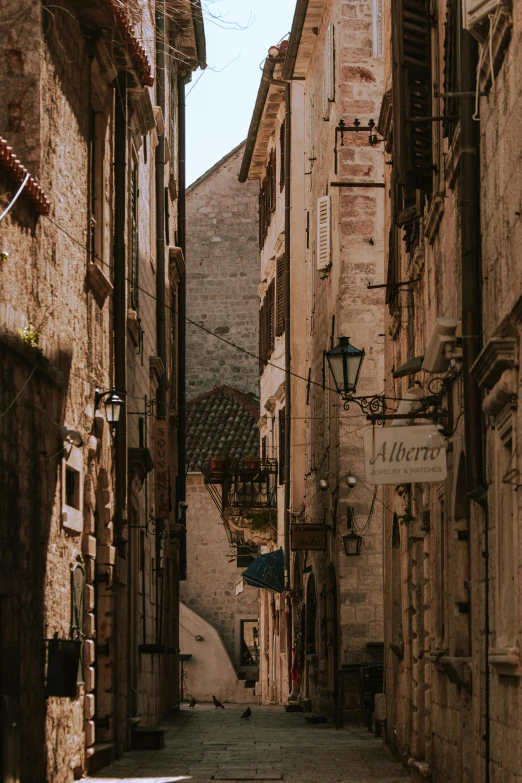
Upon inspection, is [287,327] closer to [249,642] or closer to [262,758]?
[249,642]

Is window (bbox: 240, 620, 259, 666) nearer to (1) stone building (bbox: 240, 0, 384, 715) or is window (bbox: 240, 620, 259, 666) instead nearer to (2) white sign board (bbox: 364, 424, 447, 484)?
(1) stone building (bbox: 240, 0, 384, 715)

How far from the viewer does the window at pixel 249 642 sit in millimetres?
46000

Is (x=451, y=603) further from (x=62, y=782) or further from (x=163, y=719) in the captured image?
(x=163, y=719)

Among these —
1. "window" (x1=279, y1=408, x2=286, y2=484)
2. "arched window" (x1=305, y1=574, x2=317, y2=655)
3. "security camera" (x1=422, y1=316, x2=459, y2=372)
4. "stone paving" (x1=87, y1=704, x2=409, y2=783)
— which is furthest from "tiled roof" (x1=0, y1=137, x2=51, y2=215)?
"window" (x1=279, y1=408, x2=286, y2=484)

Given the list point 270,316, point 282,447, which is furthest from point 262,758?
point 270,316

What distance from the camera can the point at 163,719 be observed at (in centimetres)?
2717

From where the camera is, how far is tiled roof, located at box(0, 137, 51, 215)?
11.4 metres

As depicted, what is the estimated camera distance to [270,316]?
3875cm

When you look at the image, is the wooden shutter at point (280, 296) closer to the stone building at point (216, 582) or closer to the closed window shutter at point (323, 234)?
the closed window shutter at point (323, 234)

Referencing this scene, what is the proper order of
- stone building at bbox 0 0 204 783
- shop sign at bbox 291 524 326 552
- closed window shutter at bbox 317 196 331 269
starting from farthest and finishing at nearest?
closed window shutter at bbox 317 196 331 269 < shop sign at bbox 291 524 326 552 < stone building at bbox 0 0 204 783

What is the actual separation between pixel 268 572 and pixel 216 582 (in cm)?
1128

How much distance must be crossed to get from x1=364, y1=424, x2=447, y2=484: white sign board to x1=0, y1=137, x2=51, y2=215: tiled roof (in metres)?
3.35

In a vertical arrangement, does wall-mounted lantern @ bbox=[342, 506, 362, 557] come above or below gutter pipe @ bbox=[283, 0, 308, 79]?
below

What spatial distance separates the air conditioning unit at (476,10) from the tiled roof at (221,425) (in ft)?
118
